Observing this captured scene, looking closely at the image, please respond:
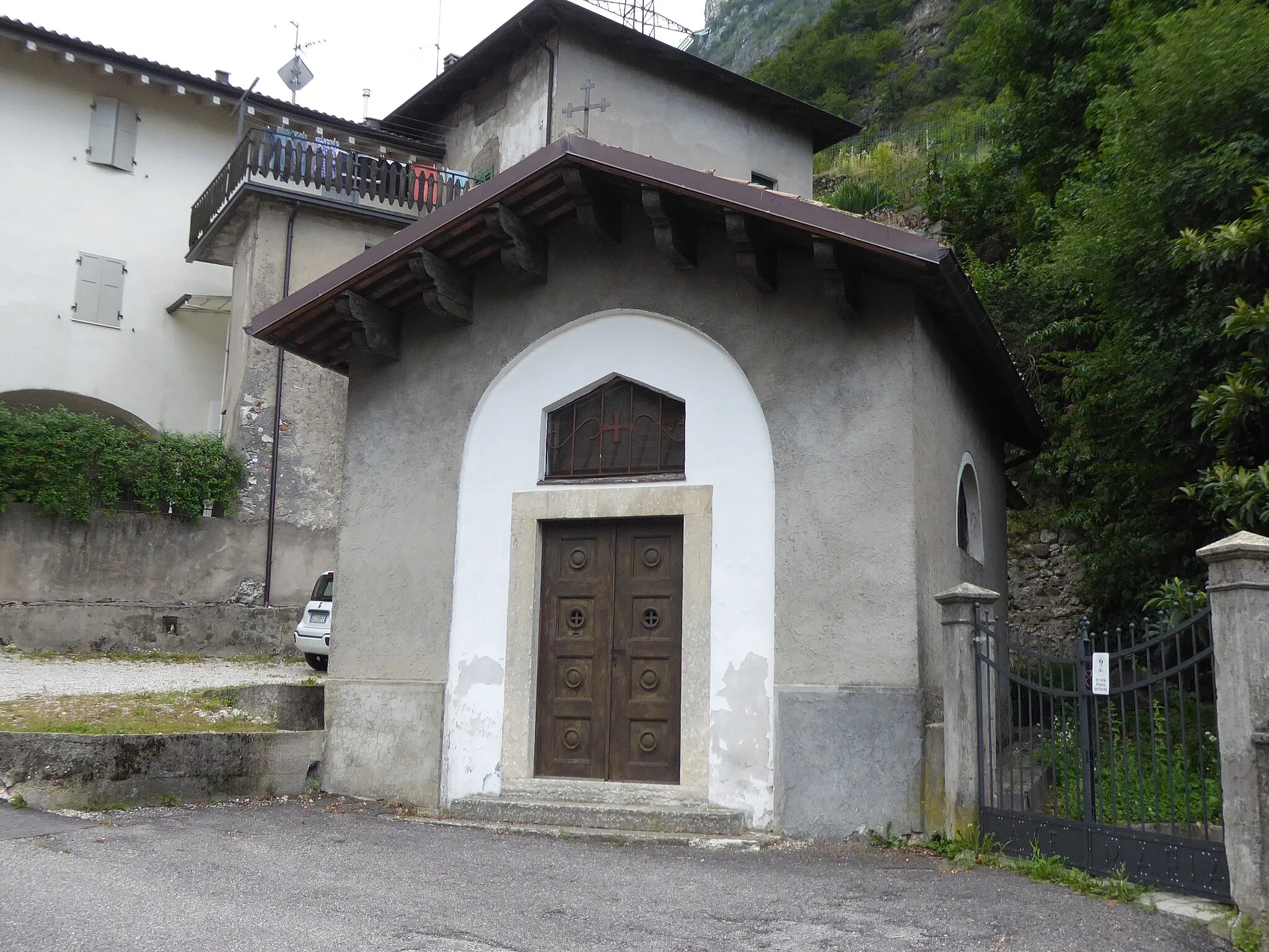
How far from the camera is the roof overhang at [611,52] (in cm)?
1936

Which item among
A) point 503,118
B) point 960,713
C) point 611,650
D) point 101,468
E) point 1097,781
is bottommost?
point 1097,781

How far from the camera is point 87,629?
16.3m

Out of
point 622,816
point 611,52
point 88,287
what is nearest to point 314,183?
→ point 88,287

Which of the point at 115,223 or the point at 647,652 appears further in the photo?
the point at 115,223

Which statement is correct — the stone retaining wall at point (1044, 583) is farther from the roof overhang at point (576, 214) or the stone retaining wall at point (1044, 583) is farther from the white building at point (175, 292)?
the white building at point (175, 292)

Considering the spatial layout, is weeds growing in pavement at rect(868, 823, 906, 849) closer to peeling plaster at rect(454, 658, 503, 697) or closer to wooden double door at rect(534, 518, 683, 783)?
wooden double door at rect(534, 518, 683, 783)

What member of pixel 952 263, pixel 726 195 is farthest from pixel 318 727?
pixel 952 263

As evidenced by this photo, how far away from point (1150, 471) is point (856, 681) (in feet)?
19.2

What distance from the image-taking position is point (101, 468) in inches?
663

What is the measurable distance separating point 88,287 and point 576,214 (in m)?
16.4

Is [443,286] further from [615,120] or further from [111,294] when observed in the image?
[111,294]

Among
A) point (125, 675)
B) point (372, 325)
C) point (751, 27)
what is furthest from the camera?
point (751, 27)

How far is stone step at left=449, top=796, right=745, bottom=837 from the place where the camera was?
7738 mm

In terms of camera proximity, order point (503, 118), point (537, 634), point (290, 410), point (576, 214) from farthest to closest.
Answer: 1. point (503, 118)
2. point (290, 410)
3. point (576, 214)
4. point (537, 634)
